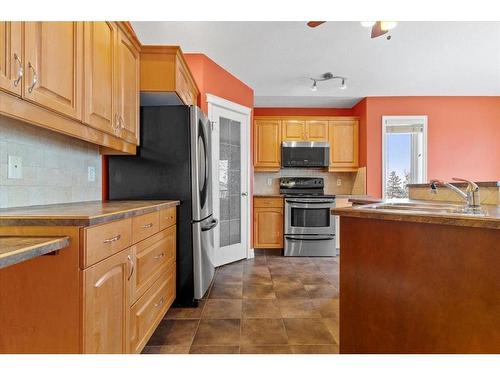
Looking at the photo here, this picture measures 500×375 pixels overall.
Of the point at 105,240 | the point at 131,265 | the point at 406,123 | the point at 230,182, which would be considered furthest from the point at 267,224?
the point at 105,240

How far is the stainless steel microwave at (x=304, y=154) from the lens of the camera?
172 inches

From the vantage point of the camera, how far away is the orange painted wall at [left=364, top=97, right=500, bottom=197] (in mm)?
4184

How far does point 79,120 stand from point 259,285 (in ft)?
7.07

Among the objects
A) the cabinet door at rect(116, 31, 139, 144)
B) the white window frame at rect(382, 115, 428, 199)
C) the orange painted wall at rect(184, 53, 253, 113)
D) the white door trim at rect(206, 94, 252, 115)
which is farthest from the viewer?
the white window frame at rect(382, 115, 428, 199)

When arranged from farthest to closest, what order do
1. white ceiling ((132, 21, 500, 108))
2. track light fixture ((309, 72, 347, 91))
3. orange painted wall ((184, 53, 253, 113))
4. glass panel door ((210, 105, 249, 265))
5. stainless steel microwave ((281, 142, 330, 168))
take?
1. stainless steel microwave ((281, 142, 330, 168))
2. track light fixture ((309, 72, 347, 91))
3. glass panel door ((210, 105, 249, 265))
4. orange painted wall ((184, 53, 253, 113))
5. white ceiling ((132, 21, 500, 108))

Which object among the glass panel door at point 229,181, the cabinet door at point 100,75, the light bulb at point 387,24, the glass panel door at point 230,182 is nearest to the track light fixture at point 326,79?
the glass panel door at point 230,182

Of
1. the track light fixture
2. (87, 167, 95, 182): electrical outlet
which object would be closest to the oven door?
the track light fixture

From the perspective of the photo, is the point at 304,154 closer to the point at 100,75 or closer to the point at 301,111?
the point at 301,111

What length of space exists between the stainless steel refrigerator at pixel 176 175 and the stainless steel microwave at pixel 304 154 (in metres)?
2.38

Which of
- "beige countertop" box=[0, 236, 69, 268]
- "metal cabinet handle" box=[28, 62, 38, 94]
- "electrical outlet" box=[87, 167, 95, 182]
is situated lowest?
"beige countertop" box=[0, 236, 69, 268]

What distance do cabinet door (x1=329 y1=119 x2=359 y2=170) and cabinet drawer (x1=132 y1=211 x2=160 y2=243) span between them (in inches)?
135

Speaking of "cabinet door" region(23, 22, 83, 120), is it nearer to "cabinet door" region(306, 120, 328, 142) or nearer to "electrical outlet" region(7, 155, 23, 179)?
"electrical outlet" region(7, 155, 23, 179)

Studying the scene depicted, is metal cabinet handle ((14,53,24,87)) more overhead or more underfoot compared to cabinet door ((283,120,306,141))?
more underfoot

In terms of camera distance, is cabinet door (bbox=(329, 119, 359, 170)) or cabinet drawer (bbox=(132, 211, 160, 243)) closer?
cabinet drawer (bbox=(132, 211, 160, 243))
